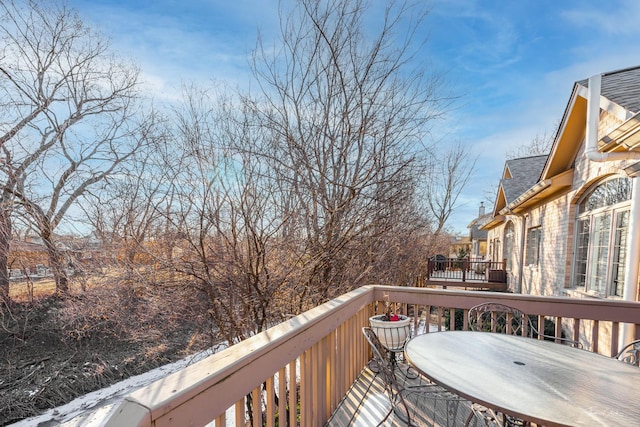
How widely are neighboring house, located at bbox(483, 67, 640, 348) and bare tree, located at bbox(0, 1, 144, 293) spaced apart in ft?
30.6

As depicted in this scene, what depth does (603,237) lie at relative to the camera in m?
5.36

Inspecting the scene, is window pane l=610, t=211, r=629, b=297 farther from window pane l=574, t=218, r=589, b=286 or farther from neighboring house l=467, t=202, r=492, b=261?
neighboring house l=467, t=202, r=492, b=261

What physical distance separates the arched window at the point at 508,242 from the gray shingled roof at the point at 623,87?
7.05 metres

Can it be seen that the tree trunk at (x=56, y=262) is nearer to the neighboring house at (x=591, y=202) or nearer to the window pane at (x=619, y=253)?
the neighboring house at (x=591, y=202)

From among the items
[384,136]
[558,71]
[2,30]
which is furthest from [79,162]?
[558,71]

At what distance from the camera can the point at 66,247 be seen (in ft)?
23.5

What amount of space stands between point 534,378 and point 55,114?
1062 cm

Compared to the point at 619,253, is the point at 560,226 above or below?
above

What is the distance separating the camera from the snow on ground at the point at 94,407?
633 centimetres

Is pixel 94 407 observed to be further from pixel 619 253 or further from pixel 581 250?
pixel 581 250

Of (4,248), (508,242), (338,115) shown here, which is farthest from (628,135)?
(4,248)

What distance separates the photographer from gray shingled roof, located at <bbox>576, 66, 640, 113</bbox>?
4.10 metres

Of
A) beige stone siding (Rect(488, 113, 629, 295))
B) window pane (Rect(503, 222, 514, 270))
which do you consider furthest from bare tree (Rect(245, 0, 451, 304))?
window pane (Rect(503, 222, 514, 270))

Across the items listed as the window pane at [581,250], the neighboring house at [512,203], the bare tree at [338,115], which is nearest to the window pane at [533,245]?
the neighboring house at [512,203]
